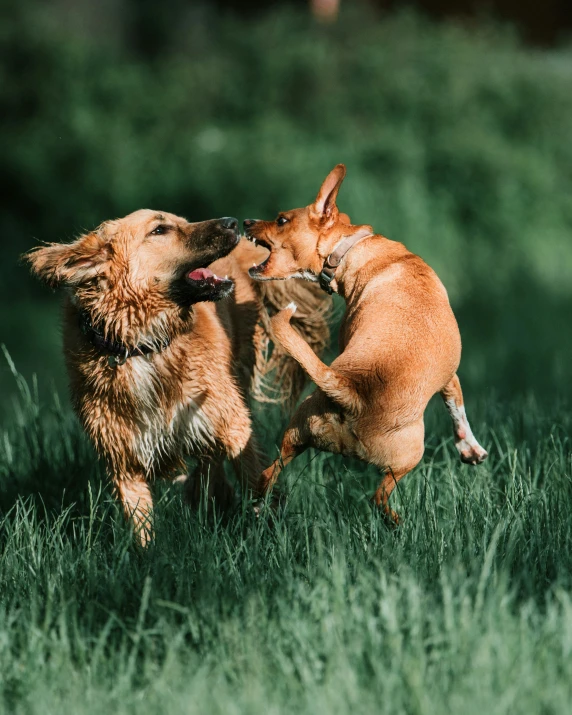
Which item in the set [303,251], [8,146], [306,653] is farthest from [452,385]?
[8,146]

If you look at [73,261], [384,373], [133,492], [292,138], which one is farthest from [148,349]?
[292,138]

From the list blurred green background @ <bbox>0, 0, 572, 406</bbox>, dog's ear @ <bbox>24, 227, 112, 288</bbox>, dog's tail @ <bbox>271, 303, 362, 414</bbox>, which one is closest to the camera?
dog's tail @ <bbox>271, 303, 362, 414</bbox>

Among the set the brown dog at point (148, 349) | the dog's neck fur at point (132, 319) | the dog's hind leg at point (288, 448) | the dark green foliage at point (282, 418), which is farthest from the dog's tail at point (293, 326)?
the dog's hind leg at point (288, 448)

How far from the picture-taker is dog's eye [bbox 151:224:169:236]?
4262mm

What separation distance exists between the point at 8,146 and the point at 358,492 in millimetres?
9482

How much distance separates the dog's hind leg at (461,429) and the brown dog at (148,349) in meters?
0.94

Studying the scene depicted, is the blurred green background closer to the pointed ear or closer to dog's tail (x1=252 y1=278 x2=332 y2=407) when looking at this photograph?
dog's tail (x1=252 y1=278 x2=332 y2=407)

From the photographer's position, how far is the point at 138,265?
414 cm

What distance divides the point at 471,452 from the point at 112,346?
164 centimetres

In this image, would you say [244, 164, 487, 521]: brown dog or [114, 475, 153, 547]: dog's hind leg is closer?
[244, 164, 487, 521]: brown dog

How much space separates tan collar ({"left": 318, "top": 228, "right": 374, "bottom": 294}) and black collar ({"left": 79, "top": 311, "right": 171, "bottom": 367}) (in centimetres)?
79

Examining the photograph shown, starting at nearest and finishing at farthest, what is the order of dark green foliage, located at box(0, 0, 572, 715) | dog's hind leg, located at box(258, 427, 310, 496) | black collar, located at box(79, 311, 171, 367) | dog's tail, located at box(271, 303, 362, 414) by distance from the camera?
dark green foliage, located at box(0, 0, 572, 715)
dog's tail, located at box(271, 303, 362, 414)
dog's hind leg, located at box(258, 427, 310, 496)
black collar, located at box(79, 311, 171, 367)

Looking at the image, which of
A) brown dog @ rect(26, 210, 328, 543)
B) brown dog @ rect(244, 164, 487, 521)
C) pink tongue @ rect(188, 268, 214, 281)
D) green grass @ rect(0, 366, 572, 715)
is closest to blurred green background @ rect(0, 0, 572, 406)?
brown dog @ rect(26, 210, 328, 543)

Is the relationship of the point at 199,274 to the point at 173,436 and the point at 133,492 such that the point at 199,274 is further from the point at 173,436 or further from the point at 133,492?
the point at 133,492
